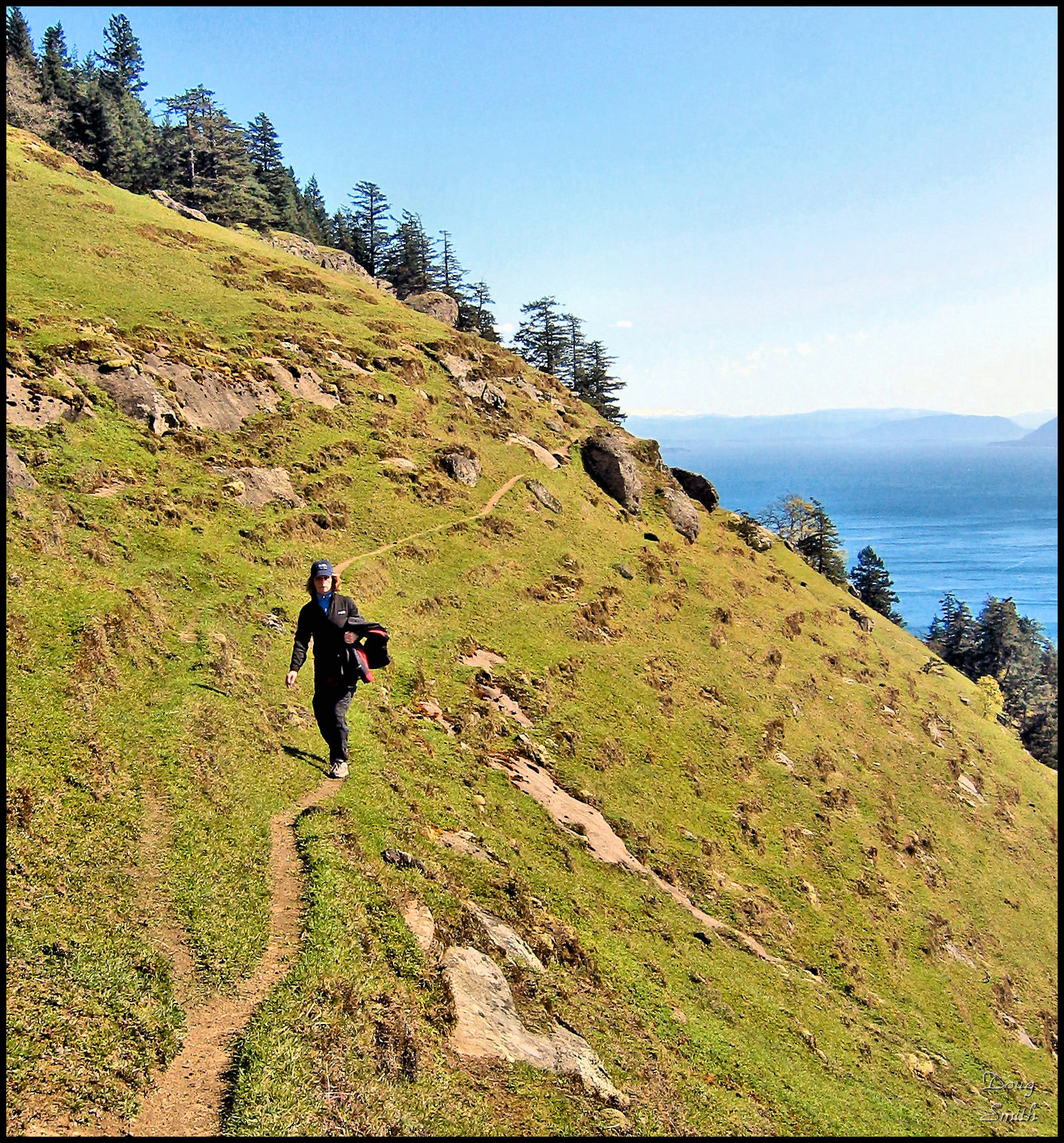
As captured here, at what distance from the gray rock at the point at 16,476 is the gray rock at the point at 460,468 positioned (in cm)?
2403

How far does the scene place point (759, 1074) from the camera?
13.8 metres

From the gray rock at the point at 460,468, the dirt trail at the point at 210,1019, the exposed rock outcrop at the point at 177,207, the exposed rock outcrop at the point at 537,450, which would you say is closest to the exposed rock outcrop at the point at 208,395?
the gray rock at the point at 460,468

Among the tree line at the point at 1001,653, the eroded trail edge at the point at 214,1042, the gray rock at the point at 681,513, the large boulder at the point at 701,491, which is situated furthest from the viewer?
the tree line at the point at 1001,653

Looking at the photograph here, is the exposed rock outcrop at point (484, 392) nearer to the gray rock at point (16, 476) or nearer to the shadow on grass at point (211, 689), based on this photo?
the gray rock at point (16, 476)

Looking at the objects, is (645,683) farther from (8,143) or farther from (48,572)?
(8,143)

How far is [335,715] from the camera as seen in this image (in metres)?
13.3

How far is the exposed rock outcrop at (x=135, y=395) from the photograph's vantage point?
96.6ft

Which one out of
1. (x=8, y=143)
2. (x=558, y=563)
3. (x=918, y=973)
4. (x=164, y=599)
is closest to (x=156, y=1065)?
(x=164, y=599)

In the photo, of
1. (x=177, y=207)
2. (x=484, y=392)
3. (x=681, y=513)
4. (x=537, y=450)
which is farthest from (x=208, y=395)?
(x=177, y=207)

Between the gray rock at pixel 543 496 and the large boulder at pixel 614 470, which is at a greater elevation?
the large boulder at pixel 614 470

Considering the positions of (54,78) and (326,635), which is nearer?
(326,635)

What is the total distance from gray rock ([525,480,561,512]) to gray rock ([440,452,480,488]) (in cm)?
426

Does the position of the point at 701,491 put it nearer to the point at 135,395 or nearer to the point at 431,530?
the point at 431,530

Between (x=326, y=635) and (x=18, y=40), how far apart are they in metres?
122
